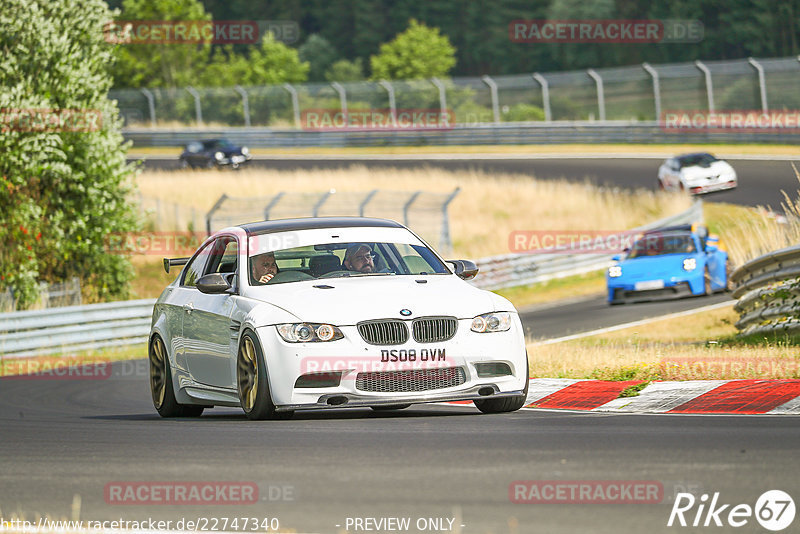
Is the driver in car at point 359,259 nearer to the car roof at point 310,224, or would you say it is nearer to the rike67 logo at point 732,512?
the car roof at point 310,224

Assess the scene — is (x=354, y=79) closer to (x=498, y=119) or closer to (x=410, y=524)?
(x=498, y=119)

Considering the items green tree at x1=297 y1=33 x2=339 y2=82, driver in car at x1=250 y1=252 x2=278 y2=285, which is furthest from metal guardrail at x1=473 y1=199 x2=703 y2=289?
green tree at x1=297 y1=33 x2=339 y2=82

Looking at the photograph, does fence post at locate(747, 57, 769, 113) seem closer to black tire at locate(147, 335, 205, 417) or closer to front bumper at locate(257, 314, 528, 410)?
black tire at locate(147, 335, 205, 417)

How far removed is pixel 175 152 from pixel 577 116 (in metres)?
18.7

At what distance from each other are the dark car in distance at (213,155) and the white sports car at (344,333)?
144 feet

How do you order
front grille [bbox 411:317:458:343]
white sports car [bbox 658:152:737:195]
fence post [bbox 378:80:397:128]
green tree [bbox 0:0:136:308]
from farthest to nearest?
fence post [bbox 378:80:397:128] → white sports car [bbox 658:152:737:195] → green tree [bbox 0:0:136:308] → front grille [bbox 411:317:458:343]

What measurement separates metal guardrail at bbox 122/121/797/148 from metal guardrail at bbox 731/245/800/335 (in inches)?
1209

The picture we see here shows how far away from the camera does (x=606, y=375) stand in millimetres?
11383

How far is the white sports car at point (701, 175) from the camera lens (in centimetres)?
3859

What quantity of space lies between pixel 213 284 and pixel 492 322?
7.03 feet

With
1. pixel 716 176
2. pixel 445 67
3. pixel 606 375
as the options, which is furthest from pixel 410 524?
pixel 445 67

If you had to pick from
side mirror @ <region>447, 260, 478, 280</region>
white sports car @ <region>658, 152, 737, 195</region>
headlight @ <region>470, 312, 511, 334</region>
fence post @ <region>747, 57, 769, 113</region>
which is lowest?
white sports car @ <region>658, 152, 737, 195</region>

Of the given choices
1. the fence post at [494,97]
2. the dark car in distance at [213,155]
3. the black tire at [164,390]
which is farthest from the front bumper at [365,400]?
the dark car in distance at [213,155]

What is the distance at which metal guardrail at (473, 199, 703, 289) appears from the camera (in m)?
30.3
